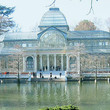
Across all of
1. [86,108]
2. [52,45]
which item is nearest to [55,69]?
[52,45]

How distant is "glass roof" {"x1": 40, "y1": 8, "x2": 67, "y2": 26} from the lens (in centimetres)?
5819

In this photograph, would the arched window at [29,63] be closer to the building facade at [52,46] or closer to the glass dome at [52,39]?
the building facade at [52,46]

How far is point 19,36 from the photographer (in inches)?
2325

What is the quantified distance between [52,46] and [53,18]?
23.7 feet

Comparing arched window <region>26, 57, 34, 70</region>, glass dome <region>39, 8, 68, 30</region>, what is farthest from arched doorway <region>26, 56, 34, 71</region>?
glass dome <region>39, 8, 68, 30</region>

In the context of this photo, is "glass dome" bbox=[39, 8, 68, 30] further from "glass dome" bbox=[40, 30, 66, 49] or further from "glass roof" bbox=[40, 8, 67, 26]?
"glass dome" bbox=[40, 30, 66, 49]

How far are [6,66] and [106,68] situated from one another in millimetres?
20058

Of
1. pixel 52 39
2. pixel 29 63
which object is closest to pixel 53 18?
pixel 52 39

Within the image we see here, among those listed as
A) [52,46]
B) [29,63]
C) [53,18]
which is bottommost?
[29,63]

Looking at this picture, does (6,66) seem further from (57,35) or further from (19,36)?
(57,35)

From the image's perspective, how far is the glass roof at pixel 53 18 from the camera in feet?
191

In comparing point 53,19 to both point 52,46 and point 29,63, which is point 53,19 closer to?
point 52,46

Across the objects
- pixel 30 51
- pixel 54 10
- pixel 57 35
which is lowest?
pixel 30 51

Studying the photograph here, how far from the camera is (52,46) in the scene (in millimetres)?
55312
